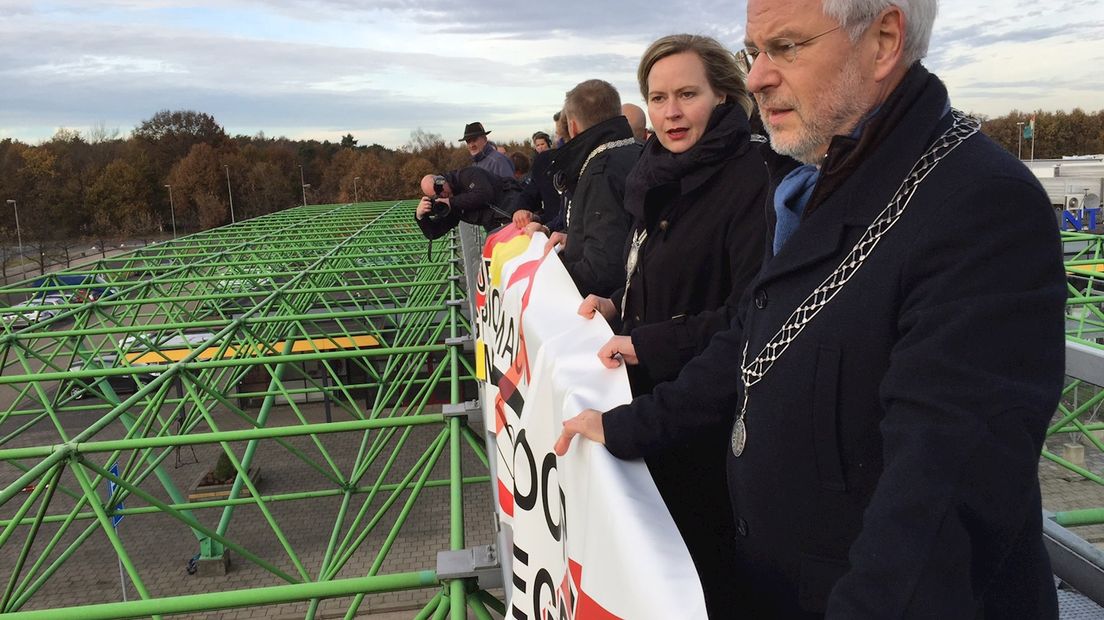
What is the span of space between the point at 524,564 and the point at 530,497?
193 mm

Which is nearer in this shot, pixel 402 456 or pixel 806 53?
pixel 806 53

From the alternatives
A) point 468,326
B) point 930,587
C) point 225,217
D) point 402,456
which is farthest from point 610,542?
point 225,217

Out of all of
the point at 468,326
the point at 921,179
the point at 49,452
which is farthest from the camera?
the point at 468,326

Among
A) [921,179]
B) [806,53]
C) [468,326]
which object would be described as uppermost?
[806,53]

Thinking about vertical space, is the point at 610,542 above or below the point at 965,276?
below

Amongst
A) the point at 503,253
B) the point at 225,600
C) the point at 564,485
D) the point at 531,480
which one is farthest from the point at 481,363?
the point at 564,485

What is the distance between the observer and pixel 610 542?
55.9 inches

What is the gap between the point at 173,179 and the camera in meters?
63.3

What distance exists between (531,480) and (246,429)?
20.3 ft

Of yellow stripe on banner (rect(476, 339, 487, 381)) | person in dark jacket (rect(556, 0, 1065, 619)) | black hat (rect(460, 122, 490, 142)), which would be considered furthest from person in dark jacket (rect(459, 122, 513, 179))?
person in dark jacket (rect(556, 0, 1065, 619))

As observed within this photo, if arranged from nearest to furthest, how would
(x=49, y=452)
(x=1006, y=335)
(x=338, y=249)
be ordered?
(x=1006, y=335)
(x=49, y=452)
(x=338, y=249)

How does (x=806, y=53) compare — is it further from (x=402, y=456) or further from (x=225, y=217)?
(x=225, y=217)

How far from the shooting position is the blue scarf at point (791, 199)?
151cm

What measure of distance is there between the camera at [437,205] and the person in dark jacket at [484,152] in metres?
2.24
